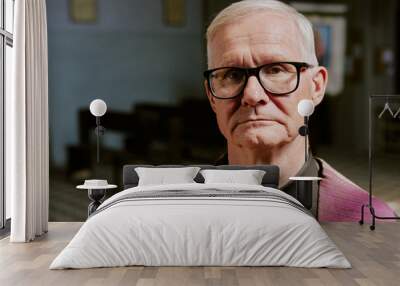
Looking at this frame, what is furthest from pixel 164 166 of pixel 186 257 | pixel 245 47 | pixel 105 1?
pixel 186 257

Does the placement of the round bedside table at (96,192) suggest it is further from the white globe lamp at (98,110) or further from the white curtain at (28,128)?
the white globe lamp at (98,110)

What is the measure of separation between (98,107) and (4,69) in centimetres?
107

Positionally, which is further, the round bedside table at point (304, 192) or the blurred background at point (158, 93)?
the blurred background at point (158, 93)

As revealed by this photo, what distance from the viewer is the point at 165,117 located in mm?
6754

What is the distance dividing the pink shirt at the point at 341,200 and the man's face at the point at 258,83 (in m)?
0.69

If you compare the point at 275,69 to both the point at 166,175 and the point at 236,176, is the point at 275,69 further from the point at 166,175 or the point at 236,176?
the point at 166,175

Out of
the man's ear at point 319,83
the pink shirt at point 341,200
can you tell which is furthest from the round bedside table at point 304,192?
the man's ear at point 319,83

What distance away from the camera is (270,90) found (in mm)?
6398

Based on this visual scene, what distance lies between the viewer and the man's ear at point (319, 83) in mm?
6598

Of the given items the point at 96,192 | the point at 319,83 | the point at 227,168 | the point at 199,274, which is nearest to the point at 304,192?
the point at 227,168

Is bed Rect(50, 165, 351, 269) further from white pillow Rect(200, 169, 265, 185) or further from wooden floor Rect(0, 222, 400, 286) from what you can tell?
white pillow Rect(200, 169, 265, 185)

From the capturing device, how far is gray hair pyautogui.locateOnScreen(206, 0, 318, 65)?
258 inches

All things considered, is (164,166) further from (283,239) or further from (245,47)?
(283,239)

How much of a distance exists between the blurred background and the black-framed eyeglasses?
1.06 ft
